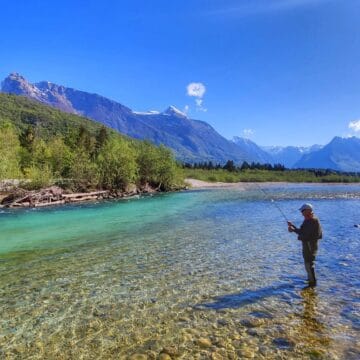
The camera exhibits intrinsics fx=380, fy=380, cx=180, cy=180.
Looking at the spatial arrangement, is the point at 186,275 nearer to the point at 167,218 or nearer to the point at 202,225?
the point at 202,225

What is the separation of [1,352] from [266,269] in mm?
9774

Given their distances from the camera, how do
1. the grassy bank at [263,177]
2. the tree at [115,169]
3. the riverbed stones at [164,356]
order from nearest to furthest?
1. the riverbed stones at [164,356]
2. the tree at [115,169]
3. the grassy bank at [263,177]

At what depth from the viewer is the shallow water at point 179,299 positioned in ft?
27.7

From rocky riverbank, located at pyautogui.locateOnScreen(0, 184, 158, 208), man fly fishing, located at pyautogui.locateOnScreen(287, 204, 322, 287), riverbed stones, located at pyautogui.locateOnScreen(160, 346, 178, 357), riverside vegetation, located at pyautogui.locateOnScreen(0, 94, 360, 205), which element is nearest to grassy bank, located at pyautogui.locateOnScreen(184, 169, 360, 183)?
riverside vegetation, located at pyautogui.locateOnScreen(0, 94, 360, 205)

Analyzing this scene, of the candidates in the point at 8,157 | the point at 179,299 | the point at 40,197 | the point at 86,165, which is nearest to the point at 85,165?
the point at 86,165

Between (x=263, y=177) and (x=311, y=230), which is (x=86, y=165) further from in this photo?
(x=263, y=177)

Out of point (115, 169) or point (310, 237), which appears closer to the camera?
point (310, 237)

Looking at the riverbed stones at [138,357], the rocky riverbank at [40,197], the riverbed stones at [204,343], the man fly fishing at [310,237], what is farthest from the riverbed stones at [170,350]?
the rocky riverbank at [40,197]

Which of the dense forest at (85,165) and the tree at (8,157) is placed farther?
the dense forest at (85,165)

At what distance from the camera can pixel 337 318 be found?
31.8ft

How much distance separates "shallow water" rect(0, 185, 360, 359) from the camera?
27.7 ft

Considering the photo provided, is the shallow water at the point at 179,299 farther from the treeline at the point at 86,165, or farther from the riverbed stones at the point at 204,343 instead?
the treeline at the point at 86,165

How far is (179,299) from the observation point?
37.7 ft

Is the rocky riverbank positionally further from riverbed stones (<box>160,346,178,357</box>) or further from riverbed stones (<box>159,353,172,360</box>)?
riverbed stones (<box>159,353,172,360</box>)
